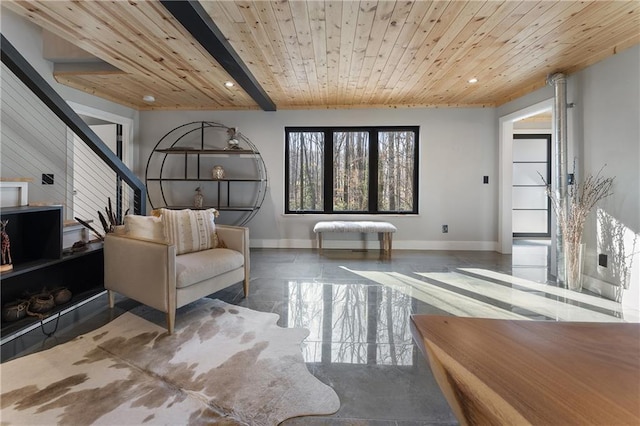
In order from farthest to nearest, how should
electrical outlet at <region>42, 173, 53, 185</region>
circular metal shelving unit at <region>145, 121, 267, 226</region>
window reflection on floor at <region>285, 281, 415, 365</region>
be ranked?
A: circular metal shelving unit at <region>145, 121, 267, 226</region>, electrical outlet at <region>42, 173, 53, 185</region>, window reflection on floor at <region>285, 281, 415, 365</region>

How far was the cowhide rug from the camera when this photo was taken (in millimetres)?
1367

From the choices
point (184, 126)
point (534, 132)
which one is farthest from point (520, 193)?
point (184, 126)

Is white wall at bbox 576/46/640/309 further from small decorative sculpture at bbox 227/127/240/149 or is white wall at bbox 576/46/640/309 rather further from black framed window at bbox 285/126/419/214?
small decorative sculpture at bbox 227/127/240/149

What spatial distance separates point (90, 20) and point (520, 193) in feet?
23.9

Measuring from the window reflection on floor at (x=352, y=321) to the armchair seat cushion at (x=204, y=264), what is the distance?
0.65 m

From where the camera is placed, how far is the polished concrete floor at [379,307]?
5.00ft

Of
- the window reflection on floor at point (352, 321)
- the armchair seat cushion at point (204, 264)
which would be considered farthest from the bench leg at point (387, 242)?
the armchair seat cushion at point (204, 264)

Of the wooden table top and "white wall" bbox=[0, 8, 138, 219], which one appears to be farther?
"white wall" bbox=[0, 8, 138, 219]

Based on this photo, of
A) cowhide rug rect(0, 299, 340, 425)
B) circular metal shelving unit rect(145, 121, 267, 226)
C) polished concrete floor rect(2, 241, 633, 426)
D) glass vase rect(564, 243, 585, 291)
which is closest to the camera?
cowhide rug rect(0, 299, 340, 425)

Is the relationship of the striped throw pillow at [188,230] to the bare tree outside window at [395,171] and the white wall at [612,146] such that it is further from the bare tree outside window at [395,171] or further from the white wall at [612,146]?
the white wall at [612,146]

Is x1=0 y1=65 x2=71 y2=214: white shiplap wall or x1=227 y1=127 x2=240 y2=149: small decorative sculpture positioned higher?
x1=227 y1=127 x2=240 y2=149: small decorative sculpture

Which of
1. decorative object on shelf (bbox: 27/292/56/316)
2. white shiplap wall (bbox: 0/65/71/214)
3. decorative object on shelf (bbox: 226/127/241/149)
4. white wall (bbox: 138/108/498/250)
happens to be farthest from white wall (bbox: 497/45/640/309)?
white shiplap wall (bbox: 0/65/71/214)

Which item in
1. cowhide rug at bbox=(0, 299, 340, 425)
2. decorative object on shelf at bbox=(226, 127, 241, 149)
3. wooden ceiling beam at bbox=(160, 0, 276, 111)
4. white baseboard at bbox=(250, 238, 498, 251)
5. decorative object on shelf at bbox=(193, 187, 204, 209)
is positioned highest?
wooden ceiling beam at bbox=(160, 0, 276, 111)

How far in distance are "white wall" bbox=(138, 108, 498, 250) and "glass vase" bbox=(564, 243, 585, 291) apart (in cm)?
181
